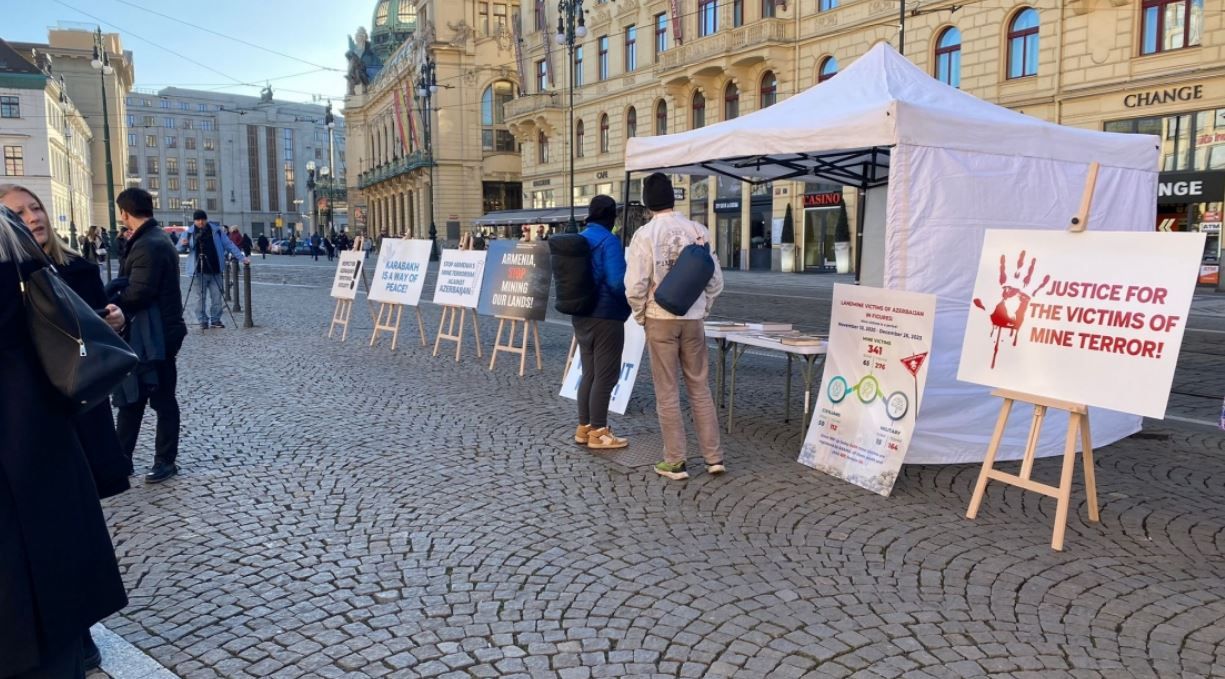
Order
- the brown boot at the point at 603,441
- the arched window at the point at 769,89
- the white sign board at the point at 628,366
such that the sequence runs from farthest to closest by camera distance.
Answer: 1. the arched window at the point at 769,89
2. the white sign board at the point at 628,366
3. the brown boot at the point at 603,441

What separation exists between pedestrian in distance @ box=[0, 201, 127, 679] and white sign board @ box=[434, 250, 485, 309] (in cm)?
867

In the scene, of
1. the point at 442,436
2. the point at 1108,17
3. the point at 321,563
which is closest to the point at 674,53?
the point at 1108,17

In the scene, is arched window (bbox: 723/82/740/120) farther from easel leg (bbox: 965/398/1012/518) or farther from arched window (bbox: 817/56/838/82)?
easel leg (bbox: 965/398/1012/518)

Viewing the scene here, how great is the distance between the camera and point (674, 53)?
3550cm

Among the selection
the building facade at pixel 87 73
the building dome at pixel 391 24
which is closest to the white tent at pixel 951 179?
the building facade at pixel 87 73

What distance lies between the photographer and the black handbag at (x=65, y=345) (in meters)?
2.25

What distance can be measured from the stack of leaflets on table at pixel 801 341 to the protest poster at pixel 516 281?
151 inches

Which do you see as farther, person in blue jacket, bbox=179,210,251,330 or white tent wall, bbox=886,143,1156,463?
person in blue jacket, bbox=179,210,251,330

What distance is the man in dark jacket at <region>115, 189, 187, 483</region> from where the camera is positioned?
217 inches

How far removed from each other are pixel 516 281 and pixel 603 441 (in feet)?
13.8

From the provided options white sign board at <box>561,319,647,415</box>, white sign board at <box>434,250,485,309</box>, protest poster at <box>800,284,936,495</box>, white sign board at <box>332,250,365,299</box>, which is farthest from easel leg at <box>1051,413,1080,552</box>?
white sign board at <box>332,250,365,299</box>

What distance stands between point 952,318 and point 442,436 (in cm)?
394

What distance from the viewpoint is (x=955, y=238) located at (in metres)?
6.04

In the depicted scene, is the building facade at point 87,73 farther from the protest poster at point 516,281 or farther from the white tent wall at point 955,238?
the white tent wall at point 955,238
